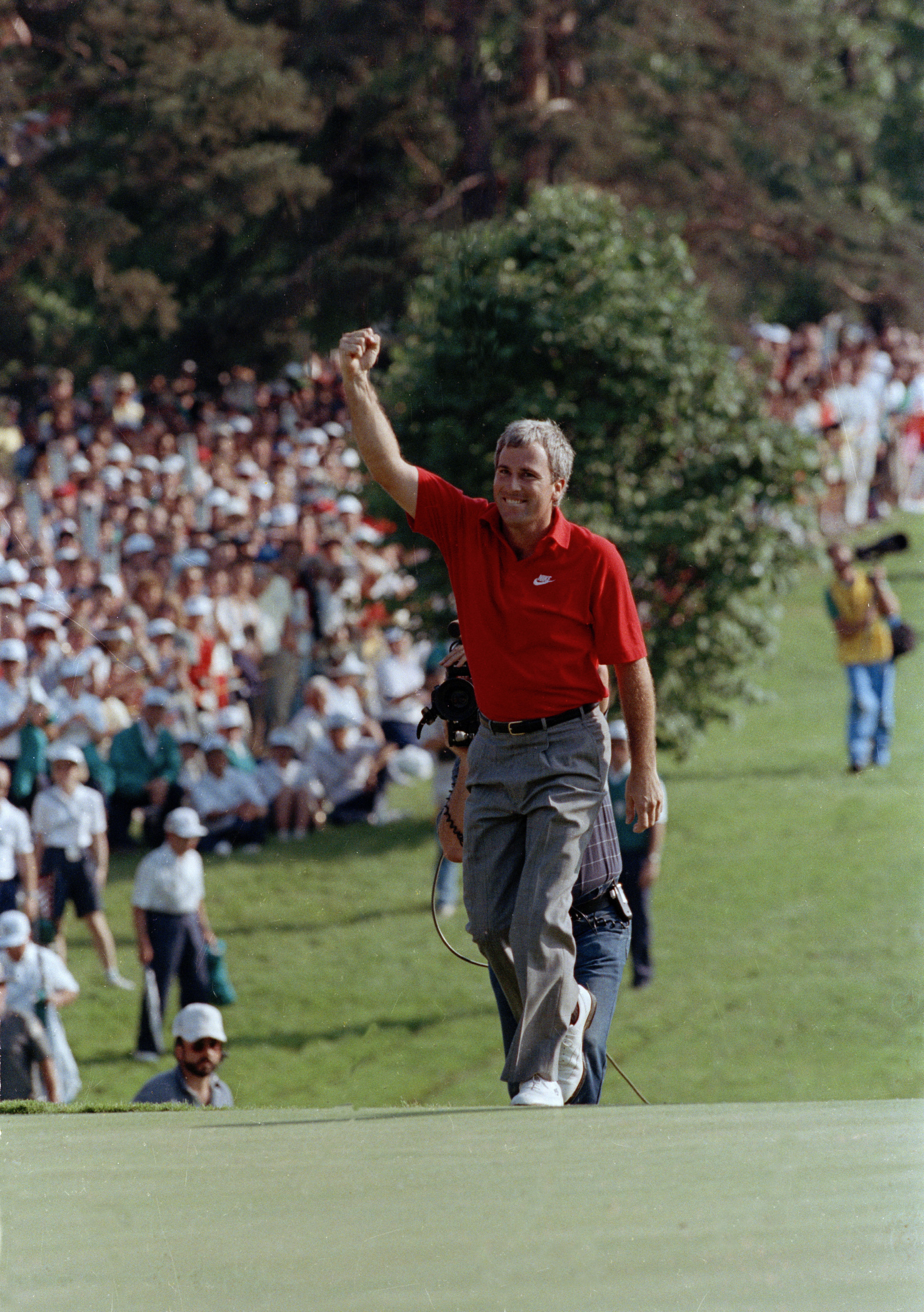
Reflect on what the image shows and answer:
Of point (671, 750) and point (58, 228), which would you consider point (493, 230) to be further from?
point (58, 228)

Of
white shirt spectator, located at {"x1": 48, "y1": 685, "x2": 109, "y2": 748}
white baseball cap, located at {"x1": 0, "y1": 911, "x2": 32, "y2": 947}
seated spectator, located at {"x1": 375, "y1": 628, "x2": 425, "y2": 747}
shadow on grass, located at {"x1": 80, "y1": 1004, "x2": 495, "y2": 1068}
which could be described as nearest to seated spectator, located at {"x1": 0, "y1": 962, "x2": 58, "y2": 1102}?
white baseball cap, located at {"x1": 0, "y1": 911, "x2": 32, "y2": 947}

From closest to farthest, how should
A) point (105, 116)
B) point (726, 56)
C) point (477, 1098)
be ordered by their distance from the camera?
point (477, 1098) → point (105, 116) → point (726, 56)

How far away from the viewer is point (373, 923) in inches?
460

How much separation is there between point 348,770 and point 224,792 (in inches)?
49.9

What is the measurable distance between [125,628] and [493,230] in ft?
12.9

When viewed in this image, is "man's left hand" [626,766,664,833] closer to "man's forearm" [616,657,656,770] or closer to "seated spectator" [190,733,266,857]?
"man's forearm" [616,657,656,770]

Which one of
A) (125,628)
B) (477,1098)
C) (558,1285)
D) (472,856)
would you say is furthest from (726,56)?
(558,1285)

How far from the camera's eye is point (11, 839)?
9375mm

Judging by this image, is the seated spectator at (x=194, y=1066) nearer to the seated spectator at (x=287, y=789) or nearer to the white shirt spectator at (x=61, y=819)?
the white shirt spectator at (x=61, y=819)

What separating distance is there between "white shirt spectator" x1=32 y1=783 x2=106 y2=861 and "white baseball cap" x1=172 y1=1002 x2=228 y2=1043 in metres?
3.51

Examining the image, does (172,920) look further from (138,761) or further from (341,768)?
(341,768)

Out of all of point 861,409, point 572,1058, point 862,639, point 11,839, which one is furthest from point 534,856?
point 861,409

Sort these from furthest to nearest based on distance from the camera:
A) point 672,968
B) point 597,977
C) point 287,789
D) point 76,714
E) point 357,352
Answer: point 287,789 → point 76,714 → point 672,968 → point 597,977 → point 357,352

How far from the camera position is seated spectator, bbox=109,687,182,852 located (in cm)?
1148
